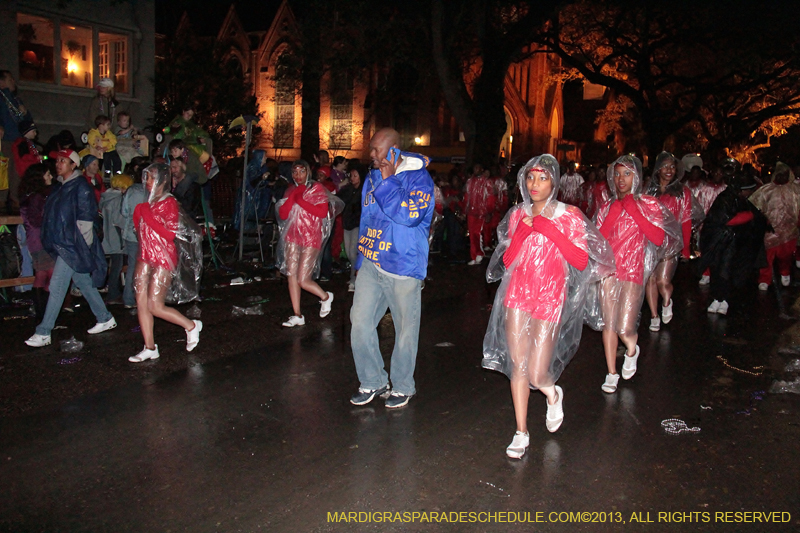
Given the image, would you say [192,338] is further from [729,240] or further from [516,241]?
[729,240]

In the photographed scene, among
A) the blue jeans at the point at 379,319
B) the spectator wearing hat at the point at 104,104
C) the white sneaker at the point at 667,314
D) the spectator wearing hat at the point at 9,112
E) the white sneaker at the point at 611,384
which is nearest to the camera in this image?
the blue jeans at the point at 379,319

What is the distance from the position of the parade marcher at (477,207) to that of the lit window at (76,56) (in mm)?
9475

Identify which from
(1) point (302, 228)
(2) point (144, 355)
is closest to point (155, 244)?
(2) point (144, 355)

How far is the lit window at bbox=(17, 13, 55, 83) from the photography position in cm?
1464

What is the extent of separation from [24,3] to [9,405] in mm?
12133

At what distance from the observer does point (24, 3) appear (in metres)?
14.2

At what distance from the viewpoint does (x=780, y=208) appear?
10.6 meters

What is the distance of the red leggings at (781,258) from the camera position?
1091 centimetres

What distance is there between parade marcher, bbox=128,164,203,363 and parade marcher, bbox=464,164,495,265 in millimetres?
8003

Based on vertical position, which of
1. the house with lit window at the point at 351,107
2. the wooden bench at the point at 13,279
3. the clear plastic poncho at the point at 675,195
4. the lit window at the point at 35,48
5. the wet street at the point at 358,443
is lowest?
the wet street at the point at 358,443

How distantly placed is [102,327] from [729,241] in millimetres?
7822

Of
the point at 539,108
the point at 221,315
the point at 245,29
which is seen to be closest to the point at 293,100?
the point at 245,29

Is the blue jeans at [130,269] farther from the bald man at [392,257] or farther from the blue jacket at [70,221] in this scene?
the bald man at [392,257]

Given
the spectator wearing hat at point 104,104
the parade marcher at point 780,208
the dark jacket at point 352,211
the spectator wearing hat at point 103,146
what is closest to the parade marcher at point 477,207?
the dark jacket at point 352,211
